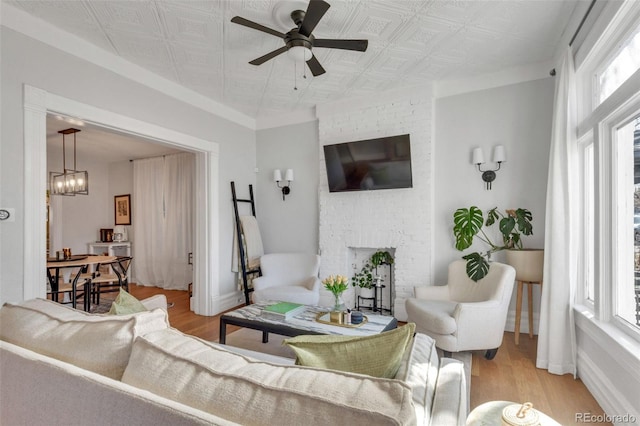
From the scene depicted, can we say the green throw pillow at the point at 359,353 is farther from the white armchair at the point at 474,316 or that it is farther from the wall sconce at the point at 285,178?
the wall sconce at the point at 285,178

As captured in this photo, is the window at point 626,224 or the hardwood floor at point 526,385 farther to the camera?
the hardwood floor at point 526,385

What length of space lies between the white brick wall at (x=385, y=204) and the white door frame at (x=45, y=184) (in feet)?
4.69

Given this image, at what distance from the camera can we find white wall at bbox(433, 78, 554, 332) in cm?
323

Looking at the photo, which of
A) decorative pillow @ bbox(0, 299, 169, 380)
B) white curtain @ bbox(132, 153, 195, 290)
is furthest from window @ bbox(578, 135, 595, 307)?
white curtain @ bbox(132, 153, 195, 290)

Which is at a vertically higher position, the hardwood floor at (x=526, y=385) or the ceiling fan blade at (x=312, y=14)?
the ceiling fan blade at (x=312, y=14)

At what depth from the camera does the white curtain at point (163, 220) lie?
18.7 feet

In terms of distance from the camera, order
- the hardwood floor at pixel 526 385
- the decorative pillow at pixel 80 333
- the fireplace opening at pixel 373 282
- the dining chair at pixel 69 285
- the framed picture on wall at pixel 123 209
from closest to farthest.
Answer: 1. the decorative pillow at pixel 80 333
2. the hardwood floor at pixel 526 385
3. the dining chair at pixel 69 285
4. the fireplace opening at pixel 373 282
5. the framed picture on wall at pixel 123 209

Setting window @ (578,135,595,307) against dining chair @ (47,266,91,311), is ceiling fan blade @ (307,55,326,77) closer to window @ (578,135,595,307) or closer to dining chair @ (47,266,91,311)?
window @ (578,135,595,307)

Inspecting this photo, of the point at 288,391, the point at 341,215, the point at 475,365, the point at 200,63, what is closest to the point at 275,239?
the point at 341,215

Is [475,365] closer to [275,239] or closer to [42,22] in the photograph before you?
[275,239]

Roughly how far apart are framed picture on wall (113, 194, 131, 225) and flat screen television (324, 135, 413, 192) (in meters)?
4.66

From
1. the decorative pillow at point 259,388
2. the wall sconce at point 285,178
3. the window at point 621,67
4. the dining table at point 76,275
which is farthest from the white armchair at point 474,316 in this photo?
the dining table at point 76,275

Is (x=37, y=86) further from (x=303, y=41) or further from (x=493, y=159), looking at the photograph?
(x=493, y=159)

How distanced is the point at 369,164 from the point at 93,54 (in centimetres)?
290
